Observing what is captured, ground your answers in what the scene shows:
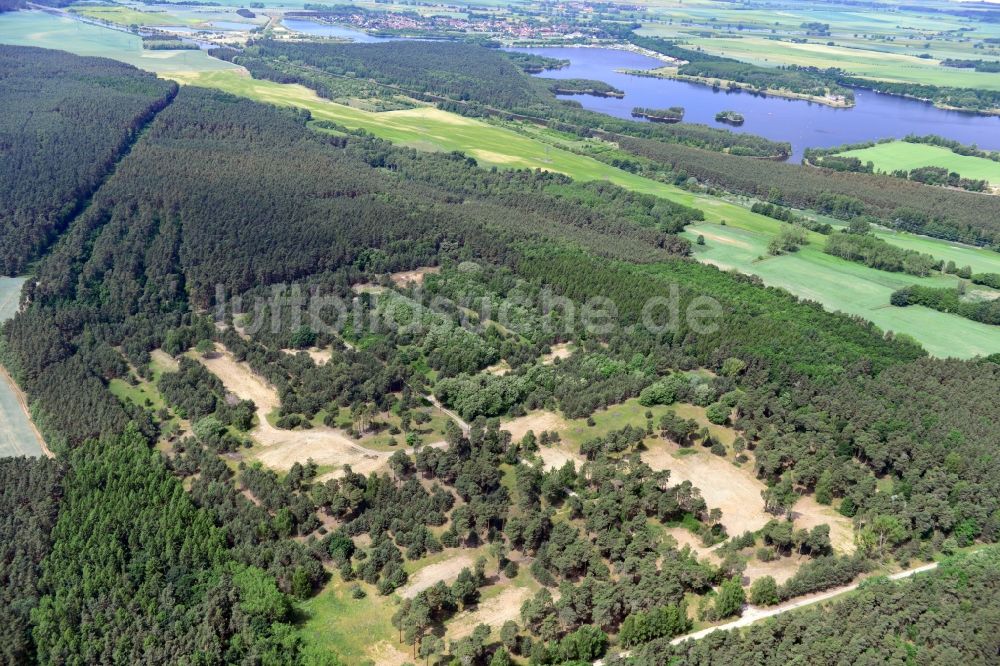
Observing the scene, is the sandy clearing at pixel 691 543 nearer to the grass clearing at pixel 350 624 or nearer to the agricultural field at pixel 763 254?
the grass clearing at pixel 350 624

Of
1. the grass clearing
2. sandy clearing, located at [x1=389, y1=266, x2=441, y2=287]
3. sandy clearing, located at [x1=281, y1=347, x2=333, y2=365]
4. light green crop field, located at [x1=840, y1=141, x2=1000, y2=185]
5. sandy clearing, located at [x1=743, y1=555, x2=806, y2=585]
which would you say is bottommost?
the grass clearing

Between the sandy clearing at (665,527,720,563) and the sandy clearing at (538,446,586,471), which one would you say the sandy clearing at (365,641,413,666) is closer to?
the sandy clearing at (665,527,720,563)

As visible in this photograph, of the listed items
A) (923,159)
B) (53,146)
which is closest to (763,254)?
(923,159)

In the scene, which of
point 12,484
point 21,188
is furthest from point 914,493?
point 21,188

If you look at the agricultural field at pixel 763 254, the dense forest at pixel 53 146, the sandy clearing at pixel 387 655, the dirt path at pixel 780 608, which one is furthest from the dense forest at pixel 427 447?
the agricultural field at pixel 763 254

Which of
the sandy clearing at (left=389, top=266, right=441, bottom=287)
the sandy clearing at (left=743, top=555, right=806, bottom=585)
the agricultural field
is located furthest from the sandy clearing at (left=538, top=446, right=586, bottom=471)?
the agricultural field

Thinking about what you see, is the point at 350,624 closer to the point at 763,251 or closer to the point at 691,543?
the point at 691,543
